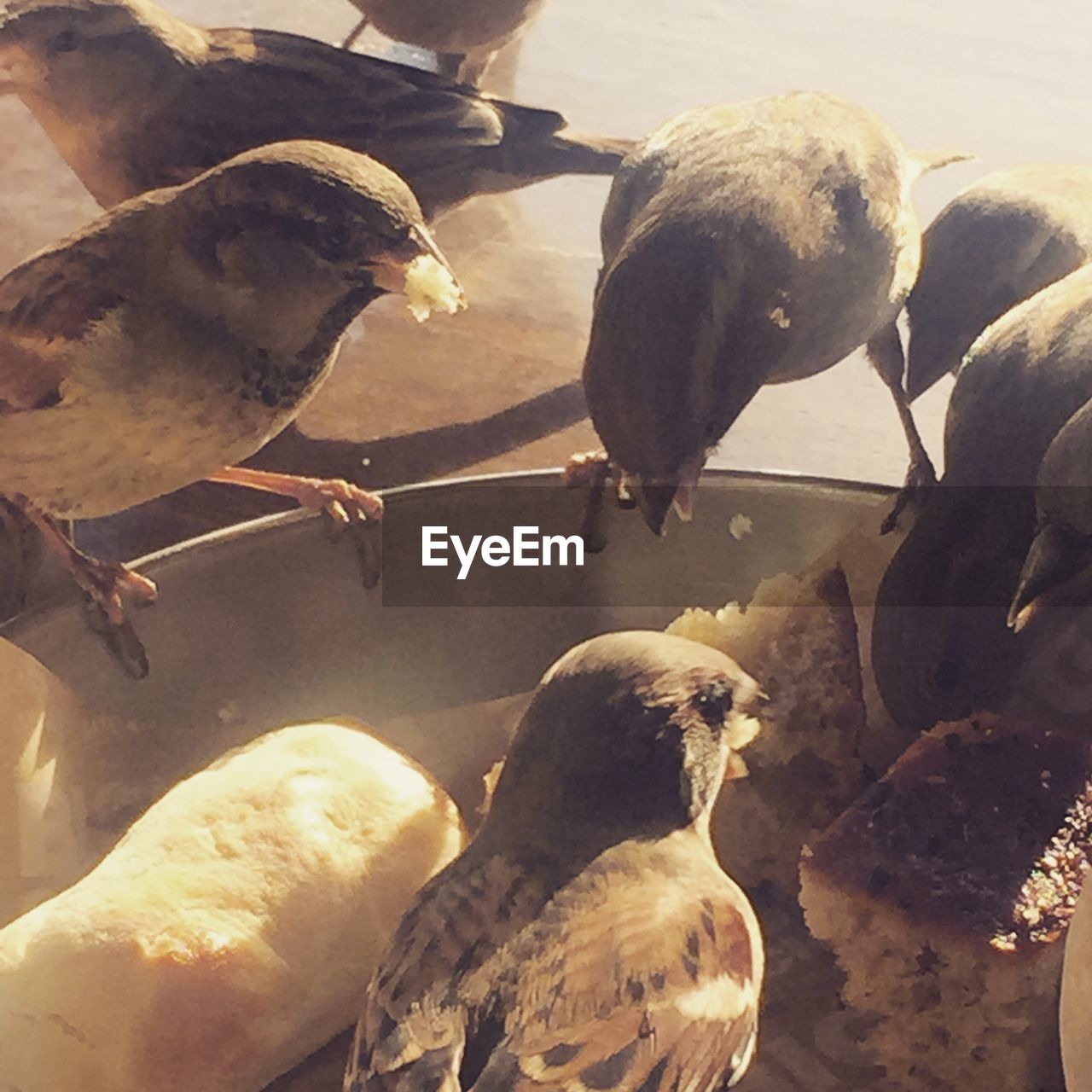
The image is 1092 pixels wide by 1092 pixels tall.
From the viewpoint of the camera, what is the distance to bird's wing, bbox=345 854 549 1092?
0.45 meters

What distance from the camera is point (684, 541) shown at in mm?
807

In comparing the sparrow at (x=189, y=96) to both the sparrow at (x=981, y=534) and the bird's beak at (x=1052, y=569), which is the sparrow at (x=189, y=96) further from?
the bird's beak at (x=1052, y=569)

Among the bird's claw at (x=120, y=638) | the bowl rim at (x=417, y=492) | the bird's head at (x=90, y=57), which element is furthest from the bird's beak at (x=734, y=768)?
the bird's head at (x=90, y=57)

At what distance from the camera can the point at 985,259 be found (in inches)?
33.8

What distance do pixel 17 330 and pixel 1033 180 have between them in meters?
0.69

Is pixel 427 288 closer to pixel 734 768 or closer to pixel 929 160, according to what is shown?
pixel 734 768

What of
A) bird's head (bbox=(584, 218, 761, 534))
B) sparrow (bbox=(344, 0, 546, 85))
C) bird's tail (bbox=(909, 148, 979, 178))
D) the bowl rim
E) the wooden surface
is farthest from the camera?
sparrow (bbox=(344, 0, 546, 85))

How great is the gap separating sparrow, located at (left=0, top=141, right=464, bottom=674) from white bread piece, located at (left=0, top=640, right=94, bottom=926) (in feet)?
0.30

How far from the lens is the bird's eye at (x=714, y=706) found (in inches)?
21.1

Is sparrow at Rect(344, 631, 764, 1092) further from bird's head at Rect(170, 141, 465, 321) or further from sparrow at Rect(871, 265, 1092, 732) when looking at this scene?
bird's head at Rect(170, 141, 465, 321)

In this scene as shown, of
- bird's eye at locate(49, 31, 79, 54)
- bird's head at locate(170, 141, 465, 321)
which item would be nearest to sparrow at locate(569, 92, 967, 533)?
bird's head at locate(170, 141, 465, 321)

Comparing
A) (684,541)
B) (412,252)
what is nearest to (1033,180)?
(684,541)

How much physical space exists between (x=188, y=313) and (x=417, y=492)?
0.19m

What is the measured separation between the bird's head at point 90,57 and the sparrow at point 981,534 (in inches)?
26.9
